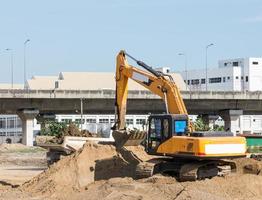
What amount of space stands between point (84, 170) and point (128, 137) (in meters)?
2.31

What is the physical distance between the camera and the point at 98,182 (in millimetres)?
25609

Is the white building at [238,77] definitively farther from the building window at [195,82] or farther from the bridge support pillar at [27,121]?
the bridge support pillar at [27,121]

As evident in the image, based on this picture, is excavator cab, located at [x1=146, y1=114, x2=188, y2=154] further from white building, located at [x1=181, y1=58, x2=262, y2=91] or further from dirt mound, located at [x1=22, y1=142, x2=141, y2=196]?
white building, located at [x1=181, y1=58, x2=262, y2=91]

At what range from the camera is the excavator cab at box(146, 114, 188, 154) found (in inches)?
919

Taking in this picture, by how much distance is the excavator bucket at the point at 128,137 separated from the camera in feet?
87.5

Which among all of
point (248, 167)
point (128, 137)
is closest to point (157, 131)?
point (128, 137)

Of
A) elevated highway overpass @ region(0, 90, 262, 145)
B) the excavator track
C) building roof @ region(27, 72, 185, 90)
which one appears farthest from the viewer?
building roof @ region(27, 72, 185, 90)

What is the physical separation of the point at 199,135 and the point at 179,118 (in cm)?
142

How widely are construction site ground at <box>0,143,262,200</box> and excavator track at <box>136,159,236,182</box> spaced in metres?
0.35

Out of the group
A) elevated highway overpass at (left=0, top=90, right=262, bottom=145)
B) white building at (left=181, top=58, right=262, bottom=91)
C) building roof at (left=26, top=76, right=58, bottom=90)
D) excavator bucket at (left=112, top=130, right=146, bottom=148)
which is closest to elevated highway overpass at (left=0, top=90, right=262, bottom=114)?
elevated highway overpass at (left=0, top=90, right=262, bottom=145)

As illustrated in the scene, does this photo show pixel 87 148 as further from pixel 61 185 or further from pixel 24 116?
pixel 24 116

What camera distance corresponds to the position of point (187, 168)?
74.8ft

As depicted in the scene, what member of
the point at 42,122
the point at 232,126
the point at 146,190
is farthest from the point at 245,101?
the point at 146,190

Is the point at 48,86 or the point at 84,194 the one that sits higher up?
the point at 48,86
